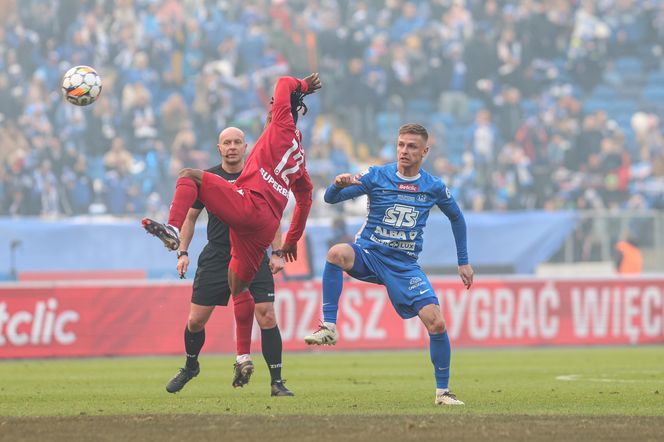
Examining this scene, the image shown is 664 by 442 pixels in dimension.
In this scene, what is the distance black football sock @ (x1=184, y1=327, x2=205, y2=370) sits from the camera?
1059cm

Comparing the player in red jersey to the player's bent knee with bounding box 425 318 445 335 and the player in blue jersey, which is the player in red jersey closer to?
the player in blue jersey

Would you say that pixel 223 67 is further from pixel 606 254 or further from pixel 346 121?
pixel 606 254

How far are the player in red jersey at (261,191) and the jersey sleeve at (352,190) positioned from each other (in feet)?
0.97

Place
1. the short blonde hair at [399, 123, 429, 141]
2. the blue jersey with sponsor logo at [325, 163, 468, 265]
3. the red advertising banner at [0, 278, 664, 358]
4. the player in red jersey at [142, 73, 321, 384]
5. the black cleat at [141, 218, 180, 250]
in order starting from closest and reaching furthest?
the black cleat at [141, 218, 180, 250], the player in red jersey at [142, 73, 321, 384], the short blonde hair at [399, 123, 429, 141], the blue jersey with sponsor logo at [325, 163, 468, 265], the red advertising banner at [0, 278, 664, 358]

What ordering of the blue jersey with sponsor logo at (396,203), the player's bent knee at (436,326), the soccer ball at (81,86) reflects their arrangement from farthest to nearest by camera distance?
the soccer ball at (81,86)
the blue jersey with sponsor logo at (396,203)
the player's bent knee at (436,326)

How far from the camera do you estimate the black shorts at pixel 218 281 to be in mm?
10562

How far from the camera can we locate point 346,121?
29.1 meters

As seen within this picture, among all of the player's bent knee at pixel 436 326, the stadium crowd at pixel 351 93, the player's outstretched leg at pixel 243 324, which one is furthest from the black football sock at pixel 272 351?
the stadium crowd at pixel 351 93

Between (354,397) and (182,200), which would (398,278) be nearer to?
Result: (354,397)

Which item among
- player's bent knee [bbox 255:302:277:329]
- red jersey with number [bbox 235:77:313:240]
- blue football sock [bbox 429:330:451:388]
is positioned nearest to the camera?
red jersey with number [bbox 235:77:313:240]

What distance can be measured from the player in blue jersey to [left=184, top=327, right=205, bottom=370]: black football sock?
1.48 metres

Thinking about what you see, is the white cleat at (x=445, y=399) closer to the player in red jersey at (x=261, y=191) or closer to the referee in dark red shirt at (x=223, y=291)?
the referee in dark red shirt at (x=223, y=291)

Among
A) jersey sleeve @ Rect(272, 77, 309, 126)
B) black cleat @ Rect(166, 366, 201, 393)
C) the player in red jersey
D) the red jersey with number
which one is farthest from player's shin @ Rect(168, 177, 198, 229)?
black cleat @ Rect(166, 366, 201, 393)

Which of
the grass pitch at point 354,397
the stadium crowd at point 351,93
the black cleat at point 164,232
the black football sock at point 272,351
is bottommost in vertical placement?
the grass pitch at point 354,397
